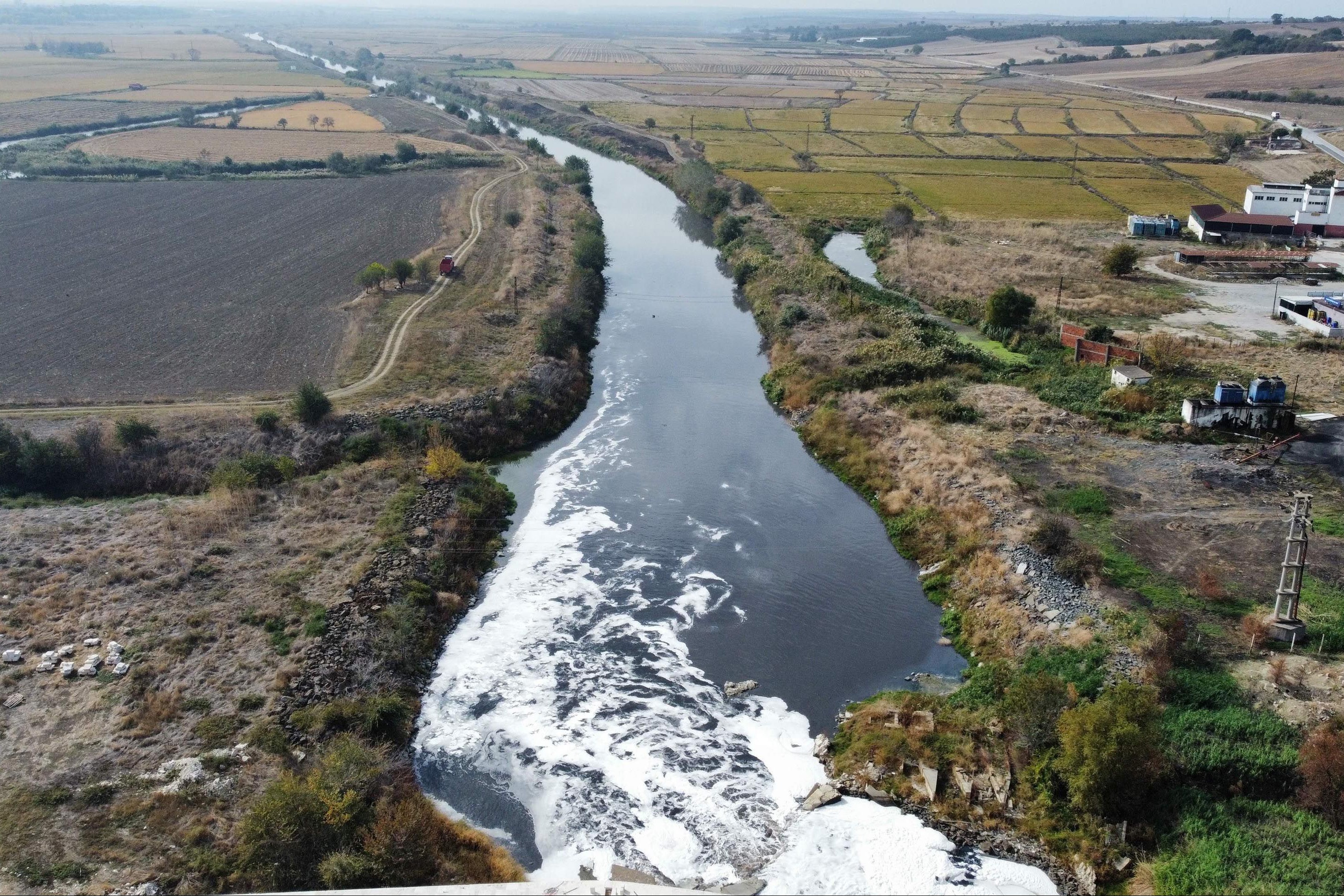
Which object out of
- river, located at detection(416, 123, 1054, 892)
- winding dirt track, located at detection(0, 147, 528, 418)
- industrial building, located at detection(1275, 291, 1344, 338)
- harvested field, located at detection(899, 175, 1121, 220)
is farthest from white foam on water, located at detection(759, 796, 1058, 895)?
harvested field, located at detection(899, 175, 1121, 220)

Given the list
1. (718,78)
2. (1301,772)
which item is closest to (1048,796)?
(1301,772)

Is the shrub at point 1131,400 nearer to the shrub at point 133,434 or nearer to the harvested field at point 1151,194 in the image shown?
the shrub at point 133,434

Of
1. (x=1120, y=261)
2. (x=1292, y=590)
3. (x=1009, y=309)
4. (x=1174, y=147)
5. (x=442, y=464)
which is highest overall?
(x=1174, y=147)

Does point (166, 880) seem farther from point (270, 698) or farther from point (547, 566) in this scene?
point (547, 566)

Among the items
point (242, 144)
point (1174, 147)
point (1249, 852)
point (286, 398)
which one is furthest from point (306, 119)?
point (1249, 852)

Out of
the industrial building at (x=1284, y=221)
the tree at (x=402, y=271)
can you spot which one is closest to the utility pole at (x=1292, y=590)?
the tree at (x=402, y=271)

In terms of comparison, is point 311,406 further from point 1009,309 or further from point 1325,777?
point 1325,777

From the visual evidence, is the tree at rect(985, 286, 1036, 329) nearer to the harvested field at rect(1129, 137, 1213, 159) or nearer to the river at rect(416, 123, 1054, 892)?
the river at rect(416, 123, 1054, 892)
